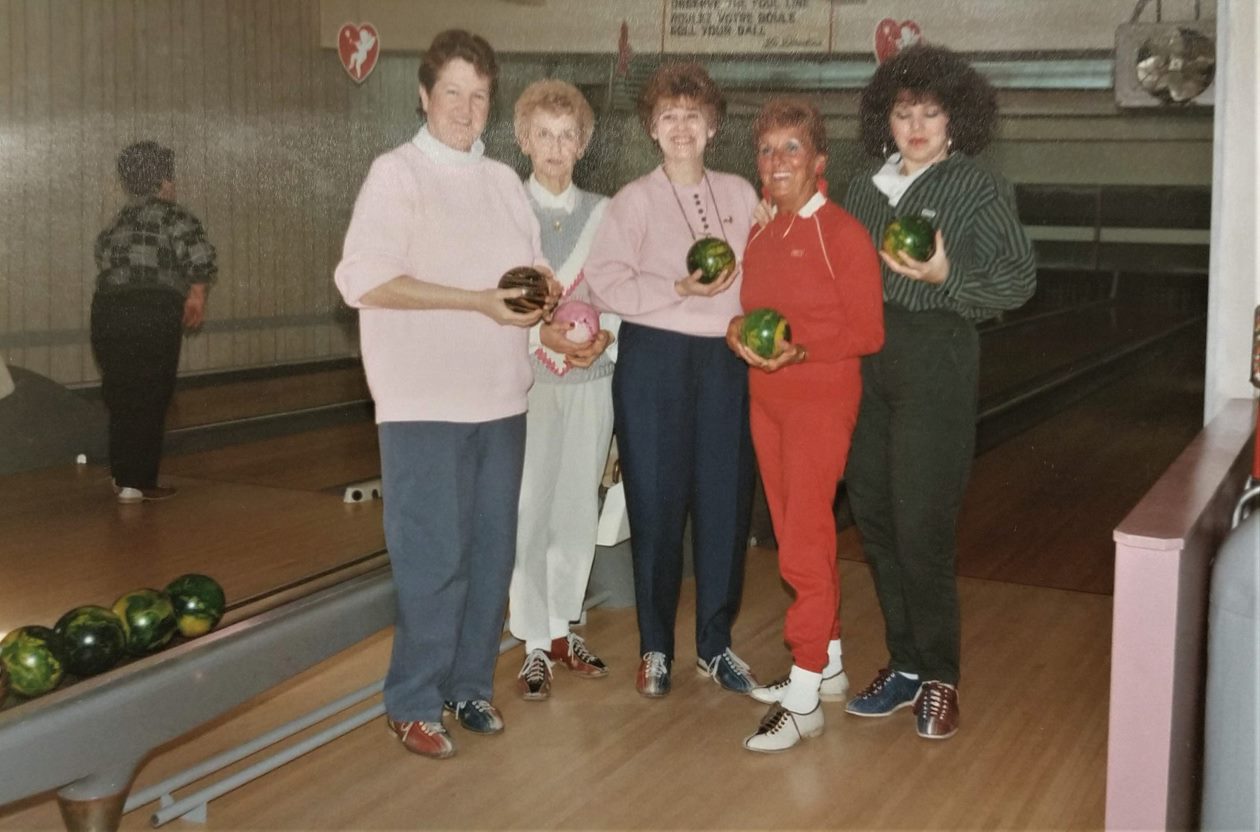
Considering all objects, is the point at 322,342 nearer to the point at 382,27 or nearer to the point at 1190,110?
the point at 382,27

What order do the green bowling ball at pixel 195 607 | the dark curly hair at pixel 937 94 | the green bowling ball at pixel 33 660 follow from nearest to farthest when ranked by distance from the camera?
1. the green bowling ball at pixel 33 660
2. the green bowling ball at pixel 195 607
3. the dark curly hair at pixel 937 94

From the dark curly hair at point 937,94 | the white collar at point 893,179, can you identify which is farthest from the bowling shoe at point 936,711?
the dark curly hair at point 937,94

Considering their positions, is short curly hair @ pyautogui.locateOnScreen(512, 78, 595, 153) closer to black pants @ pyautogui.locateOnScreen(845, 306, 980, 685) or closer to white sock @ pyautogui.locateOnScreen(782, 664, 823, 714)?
black pants @ pyautogui.locateOnScreen(845, 306, 980, 685)

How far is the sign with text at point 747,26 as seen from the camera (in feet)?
10.3

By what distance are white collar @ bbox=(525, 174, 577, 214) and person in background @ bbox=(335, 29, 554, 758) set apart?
0.66 ft

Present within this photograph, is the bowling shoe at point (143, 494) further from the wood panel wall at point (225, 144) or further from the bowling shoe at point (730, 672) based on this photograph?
the bowling shoe at point (730, 672)

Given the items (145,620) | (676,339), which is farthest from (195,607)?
(676,339)

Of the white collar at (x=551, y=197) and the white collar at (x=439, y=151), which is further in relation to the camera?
the white collar at (x=551, y=197)

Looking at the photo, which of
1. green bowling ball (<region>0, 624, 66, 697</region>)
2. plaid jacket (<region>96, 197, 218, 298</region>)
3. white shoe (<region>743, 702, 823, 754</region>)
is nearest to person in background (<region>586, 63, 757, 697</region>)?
white shoe (<region>743, 702, 823, 754</region>)

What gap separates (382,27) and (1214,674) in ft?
6.40

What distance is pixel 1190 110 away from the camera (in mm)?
3936

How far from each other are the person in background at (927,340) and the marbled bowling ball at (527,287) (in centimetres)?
60

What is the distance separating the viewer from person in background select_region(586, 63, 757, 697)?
261cm

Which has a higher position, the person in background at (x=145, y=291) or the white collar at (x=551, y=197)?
the white collar at (x=551, y=197)
